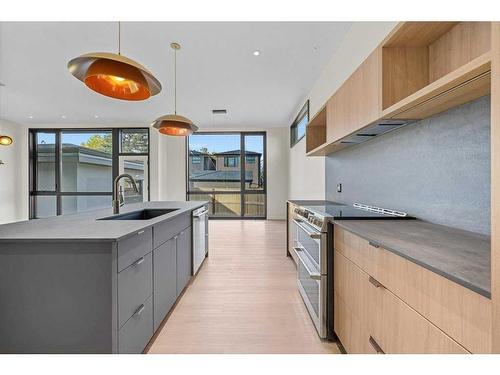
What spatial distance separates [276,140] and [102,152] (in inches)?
217

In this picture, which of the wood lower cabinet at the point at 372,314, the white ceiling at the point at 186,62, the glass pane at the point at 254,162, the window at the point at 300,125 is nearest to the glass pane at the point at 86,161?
the white ceiling at the point at 186,62

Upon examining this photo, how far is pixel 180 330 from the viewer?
1917mm

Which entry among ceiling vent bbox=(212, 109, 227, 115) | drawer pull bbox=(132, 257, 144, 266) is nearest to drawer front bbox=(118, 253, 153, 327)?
drawer pull bbox=(132, 257, 144, 266)

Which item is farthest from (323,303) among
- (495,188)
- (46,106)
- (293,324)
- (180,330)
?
(46,106)

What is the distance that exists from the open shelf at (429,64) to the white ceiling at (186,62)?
164cm

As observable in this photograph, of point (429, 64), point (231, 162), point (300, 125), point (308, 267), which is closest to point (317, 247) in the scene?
point (308, 267)

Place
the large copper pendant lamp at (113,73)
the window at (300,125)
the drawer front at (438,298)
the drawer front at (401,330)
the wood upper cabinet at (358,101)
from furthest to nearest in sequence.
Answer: the window at (300,125)
the wood upper cabinet at (358,101)
the large copper pendant lamp at (113,73)
the drawer front at (401,330)
the drawer front at (438,298)

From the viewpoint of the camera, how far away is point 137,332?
1490mm

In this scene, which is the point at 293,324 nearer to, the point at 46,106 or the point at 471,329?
the point at 471,329

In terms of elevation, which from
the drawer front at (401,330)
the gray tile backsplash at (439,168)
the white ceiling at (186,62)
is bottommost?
the drawer front at (401,330)

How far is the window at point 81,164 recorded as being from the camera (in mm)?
7590

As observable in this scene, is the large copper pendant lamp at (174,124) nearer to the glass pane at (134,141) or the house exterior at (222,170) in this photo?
the house exterior at (222,170)
